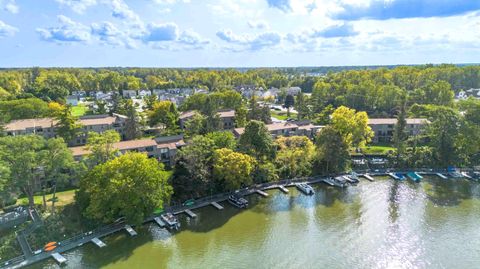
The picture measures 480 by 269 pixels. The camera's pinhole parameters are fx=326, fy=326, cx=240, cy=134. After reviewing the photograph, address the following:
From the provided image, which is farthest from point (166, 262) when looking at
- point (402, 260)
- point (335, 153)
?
point (335, 153)

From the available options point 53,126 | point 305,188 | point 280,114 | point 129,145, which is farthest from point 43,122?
point 280,114

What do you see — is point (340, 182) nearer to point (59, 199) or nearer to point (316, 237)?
point (316, 237)

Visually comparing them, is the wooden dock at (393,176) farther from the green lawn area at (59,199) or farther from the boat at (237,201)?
the green lawn area at (59,199)

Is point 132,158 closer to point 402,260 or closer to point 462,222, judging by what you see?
point 402,260

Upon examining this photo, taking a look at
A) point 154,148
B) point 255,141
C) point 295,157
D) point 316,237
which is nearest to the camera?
point 316,237

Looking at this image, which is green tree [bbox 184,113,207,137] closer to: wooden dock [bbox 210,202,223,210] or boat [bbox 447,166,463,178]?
wooden dock [bbox 210,202,223,210]

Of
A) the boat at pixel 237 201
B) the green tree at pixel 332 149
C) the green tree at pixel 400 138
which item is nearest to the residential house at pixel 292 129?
the green tree at pixel 332 149

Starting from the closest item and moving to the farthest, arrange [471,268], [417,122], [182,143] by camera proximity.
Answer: [471,268]
[182,143]
[417,122]
